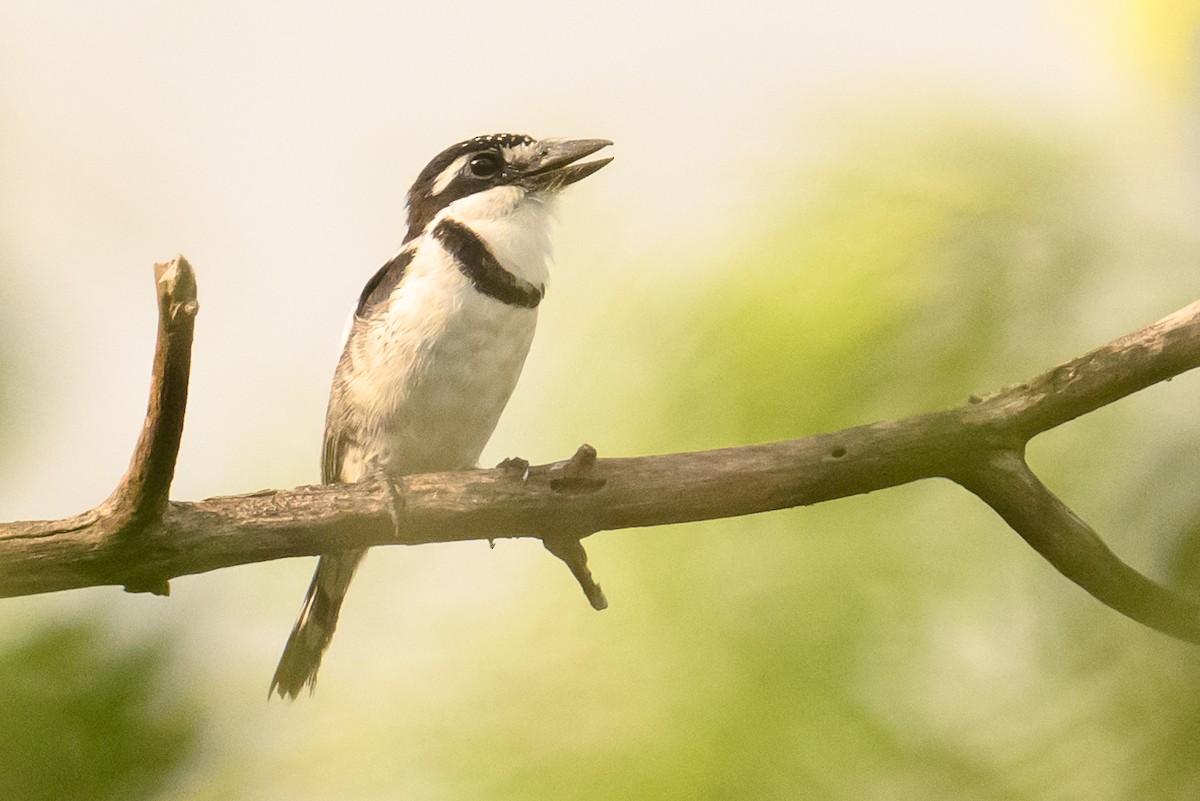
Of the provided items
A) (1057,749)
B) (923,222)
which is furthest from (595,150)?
(1057,749)

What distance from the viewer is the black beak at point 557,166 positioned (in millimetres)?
2061

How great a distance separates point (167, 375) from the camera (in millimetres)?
1217

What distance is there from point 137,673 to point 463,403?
97cm

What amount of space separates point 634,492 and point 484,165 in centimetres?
95

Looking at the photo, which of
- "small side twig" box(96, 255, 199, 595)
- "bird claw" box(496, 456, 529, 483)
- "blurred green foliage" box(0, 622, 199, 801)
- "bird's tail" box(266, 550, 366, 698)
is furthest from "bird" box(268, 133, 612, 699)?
"blurred green foliage" box(0, 622, 199, 801)

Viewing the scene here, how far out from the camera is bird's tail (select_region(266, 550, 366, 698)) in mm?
1870

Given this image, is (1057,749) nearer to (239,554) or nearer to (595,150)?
(239,554)

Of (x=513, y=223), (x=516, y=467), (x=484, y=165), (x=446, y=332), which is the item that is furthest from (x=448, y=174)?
(x=516, y=467)

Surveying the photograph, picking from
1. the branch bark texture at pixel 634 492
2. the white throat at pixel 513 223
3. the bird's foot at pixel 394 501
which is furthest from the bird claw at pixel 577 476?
the white throat at pixel 513 223

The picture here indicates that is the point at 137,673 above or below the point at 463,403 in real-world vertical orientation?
above

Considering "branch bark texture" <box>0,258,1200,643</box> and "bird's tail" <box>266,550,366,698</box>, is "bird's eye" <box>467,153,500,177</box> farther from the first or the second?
"branch bark texture" <box>0,258,1200,643</box>

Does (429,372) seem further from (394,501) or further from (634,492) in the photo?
(634,492)

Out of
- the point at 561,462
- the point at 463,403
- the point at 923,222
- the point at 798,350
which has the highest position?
the point at 923,222

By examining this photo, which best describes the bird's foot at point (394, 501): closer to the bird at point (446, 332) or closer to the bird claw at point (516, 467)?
the bird claw at point (516, 467)
